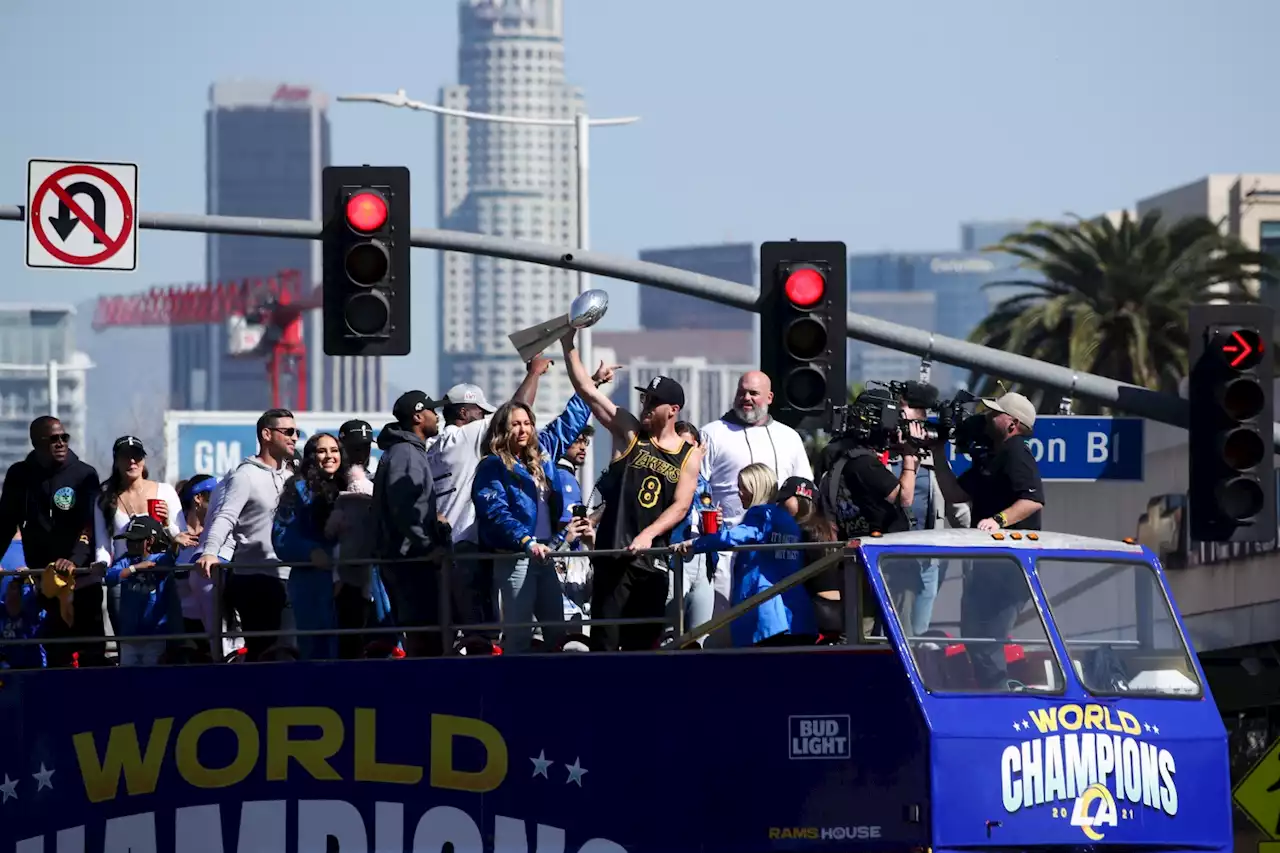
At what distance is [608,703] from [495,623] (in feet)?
2.71

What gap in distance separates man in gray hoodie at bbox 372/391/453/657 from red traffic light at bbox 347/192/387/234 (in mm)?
3570

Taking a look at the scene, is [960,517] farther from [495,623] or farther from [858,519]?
[495,623]

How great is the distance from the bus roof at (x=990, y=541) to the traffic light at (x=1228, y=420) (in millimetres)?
3622

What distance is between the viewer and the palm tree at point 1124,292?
40812mm

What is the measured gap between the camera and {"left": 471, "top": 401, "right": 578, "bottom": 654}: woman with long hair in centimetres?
1255

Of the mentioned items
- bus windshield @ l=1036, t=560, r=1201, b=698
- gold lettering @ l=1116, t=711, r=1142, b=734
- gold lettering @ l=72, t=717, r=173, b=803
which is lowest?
gold lettering @ l=72, t=717, r=173, b=803

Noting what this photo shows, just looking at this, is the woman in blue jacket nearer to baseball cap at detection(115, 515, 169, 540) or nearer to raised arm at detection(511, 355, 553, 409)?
raised arm at detection(511, 355, 553, 409)

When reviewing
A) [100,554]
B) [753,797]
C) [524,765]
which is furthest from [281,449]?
[753,797]

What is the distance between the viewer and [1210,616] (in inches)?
1056

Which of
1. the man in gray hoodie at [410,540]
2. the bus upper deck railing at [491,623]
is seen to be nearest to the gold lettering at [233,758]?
the bus upper deck railing at [491,623]

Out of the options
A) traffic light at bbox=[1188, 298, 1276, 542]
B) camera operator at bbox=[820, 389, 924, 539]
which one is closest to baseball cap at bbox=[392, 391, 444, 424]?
camera operator at bbox=[820, 389, 924, 539]

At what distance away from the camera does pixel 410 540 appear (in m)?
13.0

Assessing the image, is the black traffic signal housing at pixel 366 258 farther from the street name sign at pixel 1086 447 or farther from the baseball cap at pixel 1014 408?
the baseball cap at pixel 1014 408

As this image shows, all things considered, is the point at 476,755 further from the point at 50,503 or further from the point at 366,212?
the point at 366,212
